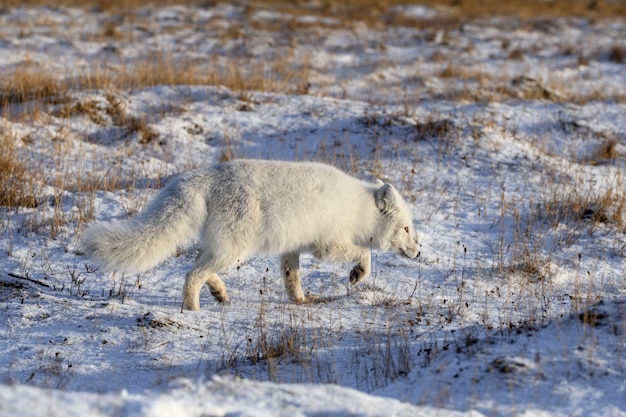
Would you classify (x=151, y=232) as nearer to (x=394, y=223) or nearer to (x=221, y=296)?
(x=221, y=296)

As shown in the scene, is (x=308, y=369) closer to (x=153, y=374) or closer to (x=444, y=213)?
(x=153, y=374)

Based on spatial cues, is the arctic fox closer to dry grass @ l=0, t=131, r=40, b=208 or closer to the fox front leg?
the fox front leg

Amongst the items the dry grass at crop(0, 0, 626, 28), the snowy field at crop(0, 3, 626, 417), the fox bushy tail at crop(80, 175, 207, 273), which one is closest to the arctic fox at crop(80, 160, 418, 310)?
the fox bushy tail at crop(80, 175, 207, 273)

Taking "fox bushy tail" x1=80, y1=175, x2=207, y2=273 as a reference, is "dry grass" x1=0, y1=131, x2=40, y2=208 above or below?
below

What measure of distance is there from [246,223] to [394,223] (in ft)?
5.53

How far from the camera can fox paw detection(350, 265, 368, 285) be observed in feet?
20.7

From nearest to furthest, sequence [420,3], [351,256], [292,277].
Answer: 1. [351,256]
2. [292,277]
3. [420,3]

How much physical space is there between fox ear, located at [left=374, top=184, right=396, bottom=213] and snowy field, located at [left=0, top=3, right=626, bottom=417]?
2.51ft

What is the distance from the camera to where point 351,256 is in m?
6.25

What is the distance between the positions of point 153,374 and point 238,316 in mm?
1251

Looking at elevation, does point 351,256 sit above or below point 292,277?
above

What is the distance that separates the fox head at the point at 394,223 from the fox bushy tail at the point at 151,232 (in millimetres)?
1784

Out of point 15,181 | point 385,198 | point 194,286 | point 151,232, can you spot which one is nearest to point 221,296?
point 194,286

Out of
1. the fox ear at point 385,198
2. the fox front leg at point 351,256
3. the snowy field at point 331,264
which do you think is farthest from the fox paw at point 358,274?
the fox ear at point 385,198
